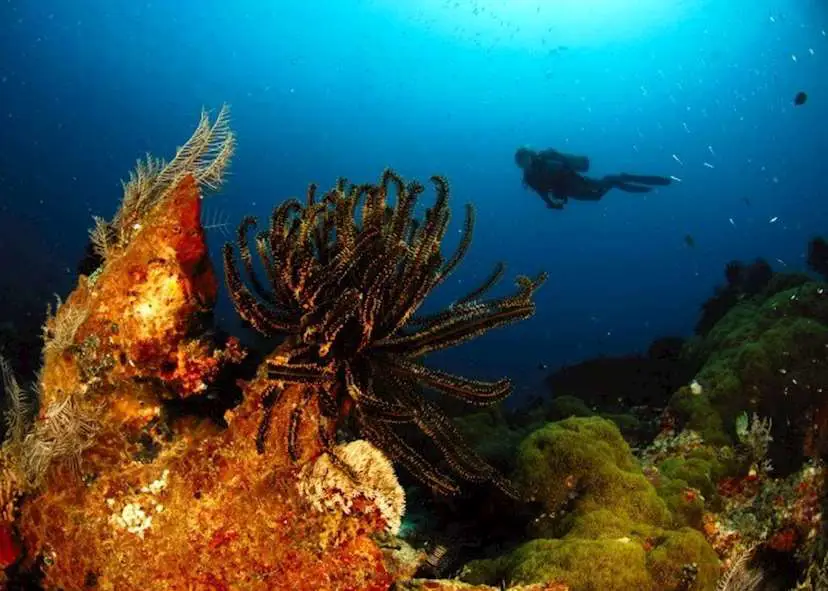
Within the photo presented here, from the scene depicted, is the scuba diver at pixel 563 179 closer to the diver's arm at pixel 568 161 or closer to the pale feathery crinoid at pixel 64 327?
the diver's arm at pixel 568 161

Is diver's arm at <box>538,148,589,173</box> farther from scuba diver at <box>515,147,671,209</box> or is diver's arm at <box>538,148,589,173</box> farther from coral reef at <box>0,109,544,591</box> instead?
coral reef at <box>0,109,544,591</box>

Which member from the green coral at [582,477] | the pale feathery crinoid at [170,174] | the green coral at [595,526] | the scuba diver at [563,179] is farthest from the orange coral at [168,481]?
the scuba diver at [563,179]

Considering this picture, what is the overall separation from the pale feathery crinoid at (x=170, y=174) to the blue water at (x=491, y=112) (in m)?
69.0

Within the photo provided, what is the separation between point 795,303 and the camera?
7566 millimetres

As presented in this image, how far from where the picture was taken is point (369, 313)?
9.32 ft

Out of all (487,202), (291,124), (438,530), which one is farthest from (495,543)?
(291,124)

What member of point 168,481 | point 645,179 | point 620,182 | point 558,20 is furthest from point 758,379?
point 558,20

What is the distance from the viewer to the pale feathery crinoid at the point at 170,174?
3455mm

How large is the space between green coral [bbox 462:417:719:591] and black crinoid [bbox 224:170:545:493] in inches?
25.5

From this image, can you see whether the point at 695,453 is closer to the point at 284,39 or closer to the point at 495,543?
the point at 495,543

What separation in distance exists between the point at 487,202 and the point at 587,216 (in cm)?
2188

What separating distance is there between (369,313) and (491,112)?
4969 inches

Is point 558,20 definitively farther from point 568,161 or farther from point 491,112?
point 568,161

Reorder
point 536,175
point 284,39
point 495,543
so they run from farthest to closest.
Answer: point 284,39 → point 536,175 → point 495,543
